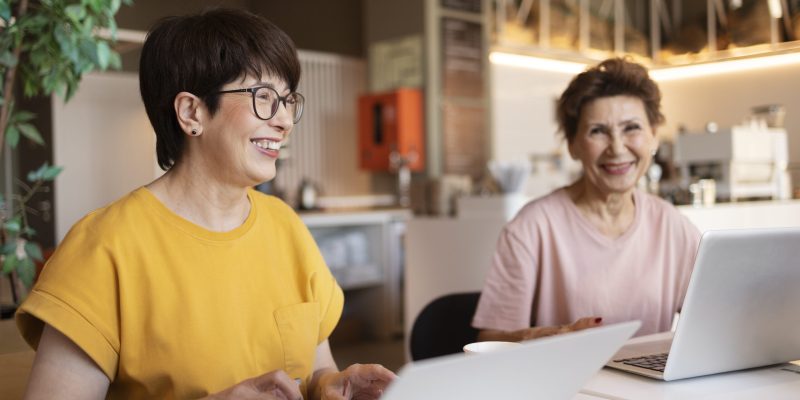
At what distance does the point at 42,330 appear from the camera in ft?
4.27

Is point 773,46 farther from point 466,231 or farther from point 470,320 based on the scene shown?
point 470,320

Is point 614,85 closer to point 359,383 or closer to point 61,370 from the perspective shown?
point 359,383

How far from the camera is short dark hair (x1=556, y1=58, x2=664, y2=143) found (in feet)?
7.39

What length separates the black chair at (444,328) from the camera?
2.08 meters

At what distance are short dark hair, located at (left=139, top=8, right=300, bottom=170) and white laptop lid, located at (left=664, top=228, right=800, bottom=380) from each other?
806 mm

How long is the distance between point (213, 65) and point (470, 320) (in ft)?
3.53

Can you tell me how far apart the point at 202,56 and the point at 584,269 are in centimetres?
125

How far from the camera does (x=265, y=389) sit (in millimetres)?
1195

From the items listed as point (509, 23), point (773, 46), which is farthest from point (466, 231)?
point (773, 46)

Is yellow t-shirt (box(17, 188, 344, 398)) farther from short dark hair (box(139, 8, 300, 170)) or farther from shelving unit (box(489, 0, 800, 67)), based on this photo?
shelving unit (box(489, 0, 800, 67))

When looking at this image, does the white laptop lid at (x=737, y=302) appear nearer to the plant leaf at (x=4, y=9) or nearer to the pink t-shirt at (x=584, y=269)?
the pink t-shirt at (x=584, y=269)

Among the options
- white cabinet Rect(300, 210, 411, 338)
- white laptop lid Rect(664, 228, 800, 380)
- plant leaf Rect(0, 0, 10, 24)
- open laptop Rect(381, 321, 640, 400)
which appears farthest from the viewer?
white cabinet Rect(300, 210, 411, 338)

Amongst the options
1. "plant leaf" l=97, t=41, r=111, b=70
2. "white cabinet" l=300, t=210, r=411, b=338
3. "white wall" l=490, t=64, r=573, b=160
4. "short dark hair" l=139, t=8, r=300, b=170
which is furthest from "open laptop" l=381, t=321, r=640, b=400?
"white wall" l=490, t=64, r=573, b=160

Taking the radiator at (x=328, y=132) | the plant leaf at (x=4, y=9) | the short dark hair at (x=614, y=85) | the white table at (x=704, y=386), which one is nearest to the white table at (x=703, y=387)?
the white table at (x=704, y=386)
